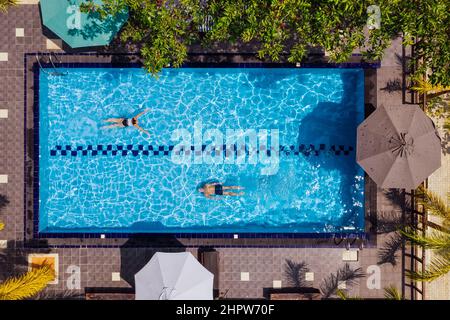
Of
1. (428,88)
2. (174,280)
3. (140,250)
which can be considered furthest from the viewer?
(140,250)

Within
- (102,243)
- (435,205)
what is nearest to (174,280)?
(102,243)

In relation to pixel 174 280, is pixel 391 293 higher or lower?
lower

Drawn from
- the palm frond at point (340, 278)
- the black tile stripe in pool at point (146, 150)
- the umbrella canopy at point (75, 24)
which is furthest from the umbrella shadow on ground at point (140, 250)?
the umbrella canopy at point (75, 24)

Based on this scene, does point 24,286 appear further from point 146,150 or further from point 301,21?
point 301,21

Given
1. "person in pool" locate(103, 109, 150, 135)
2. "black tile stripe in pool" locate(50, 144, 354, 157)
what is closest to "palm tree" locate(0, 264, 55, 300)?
"black tile stripe in pool" locate(50, 144, 354, 157)

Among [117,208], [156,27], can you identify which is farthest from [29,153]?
[156,27]

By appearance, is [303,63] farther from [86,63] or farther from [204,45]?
[86,63]

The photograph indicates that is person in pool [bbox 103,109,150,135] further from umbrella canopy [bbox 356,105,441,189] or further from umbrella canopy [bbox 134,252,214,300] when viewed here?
umbrella canopy [bbox 356,105,441,189]
